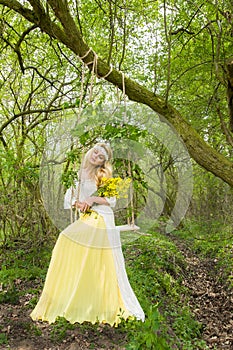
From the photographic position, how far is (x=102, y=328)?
185 inches

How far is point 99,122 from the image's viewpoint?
271 centimetres

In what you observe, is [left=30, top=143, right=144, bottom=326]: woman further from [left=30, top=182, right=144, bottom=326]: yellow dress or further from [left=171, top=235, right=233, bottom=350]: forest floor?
[left=171, top=235, right=233, bottom=350]: forest floor

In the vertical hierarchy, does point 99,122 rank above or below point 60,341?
above

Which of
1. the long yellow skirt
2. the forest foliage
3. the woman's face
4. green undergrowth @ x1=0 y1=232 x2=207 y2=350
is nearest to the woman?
the long yellow skirt

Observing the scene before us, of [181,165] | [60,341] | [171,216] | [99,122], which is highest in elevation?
[99,122]

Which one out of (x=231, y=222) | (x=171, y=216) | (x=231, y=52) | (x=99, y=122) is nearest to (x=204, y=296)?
(x=231, y=222)

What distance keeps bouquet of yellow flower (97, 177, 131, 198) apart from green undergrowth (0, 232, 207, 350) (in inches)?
58.2

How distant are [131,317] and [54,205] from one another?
57.6 inches

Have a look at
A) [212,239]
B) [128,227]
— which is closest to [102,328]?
[128,227]

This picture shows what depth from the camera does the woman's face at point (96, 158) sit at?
110 inches

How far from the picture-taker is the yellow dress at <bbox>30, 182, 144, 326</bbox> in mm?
3674

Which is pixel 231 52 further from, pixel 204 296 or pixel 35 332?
pixel 35 332

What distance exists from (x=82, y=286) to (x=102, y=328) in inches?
45.2

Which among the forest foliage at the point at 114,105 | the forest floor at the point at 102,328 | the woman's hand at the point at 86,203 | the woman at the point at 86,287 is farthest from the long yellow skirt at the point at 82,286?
the woman's hand at the point at 86,203
